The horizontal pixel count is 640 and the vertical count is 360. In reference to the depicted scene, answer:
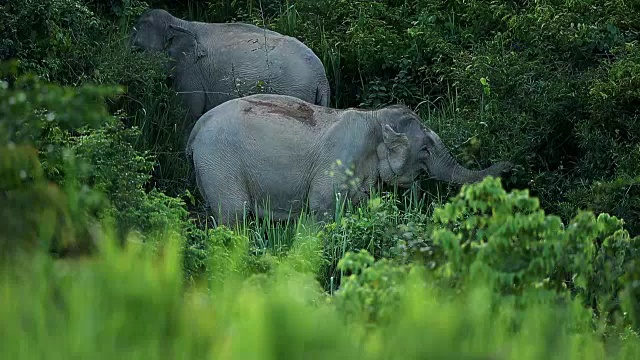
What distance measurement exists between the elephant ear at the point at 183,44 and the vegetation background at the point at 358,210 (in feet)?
1.22

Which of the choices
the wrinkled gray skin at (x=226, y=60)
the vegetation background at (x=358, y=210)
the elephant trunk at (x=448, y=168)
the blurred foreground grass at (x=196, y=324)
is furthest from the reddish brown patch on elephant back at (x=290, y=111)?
the blurred foreground grass at (x=196, y=324)

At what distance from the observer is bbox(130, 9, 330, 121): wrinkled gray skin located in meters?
11.3

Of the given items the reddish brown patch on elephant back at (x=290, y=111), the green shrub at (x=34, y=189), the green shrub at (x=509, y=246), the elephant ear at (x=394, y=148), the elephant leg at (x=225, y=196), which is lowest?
the elephant leg at (x=225, y=196)

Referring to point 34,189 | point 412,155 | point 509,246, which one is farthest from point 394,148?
point 34,189

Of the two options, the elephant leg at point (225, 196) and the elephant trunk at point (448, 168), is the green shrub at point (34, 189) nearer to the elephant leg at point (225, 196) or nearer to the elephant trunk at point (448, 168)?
the elephant leg at point (225, 196)

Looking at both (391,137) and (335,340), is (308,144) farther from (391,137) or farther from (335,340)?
(335,340)

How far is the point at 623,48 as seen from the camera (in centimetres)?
982

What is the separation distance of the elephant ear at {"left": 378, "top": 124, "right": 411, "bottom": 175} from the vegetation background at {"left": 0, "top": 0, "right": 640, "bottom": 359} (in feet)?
1.16

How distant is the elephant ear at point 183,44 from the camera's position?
1179 centimetres

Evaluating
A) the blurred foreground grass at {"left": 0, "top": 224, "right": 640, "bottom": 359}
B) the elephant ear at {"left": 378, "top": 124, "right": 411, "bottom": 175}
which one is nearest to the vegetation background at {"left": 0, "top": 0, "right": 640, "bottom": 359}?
the blurred foreground grass at {"left": 0, "top": 224, "right": 640, "bottom": 359}

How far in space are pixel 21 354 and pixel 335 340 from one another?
2.38ft

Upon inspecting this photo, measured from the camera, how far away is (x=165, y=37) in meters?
11.8

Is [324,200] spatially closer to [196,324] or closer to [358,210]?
[358,210]

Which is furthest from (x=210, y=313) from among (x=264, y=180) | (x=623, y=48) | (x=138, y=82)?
(x=138, y=82)
